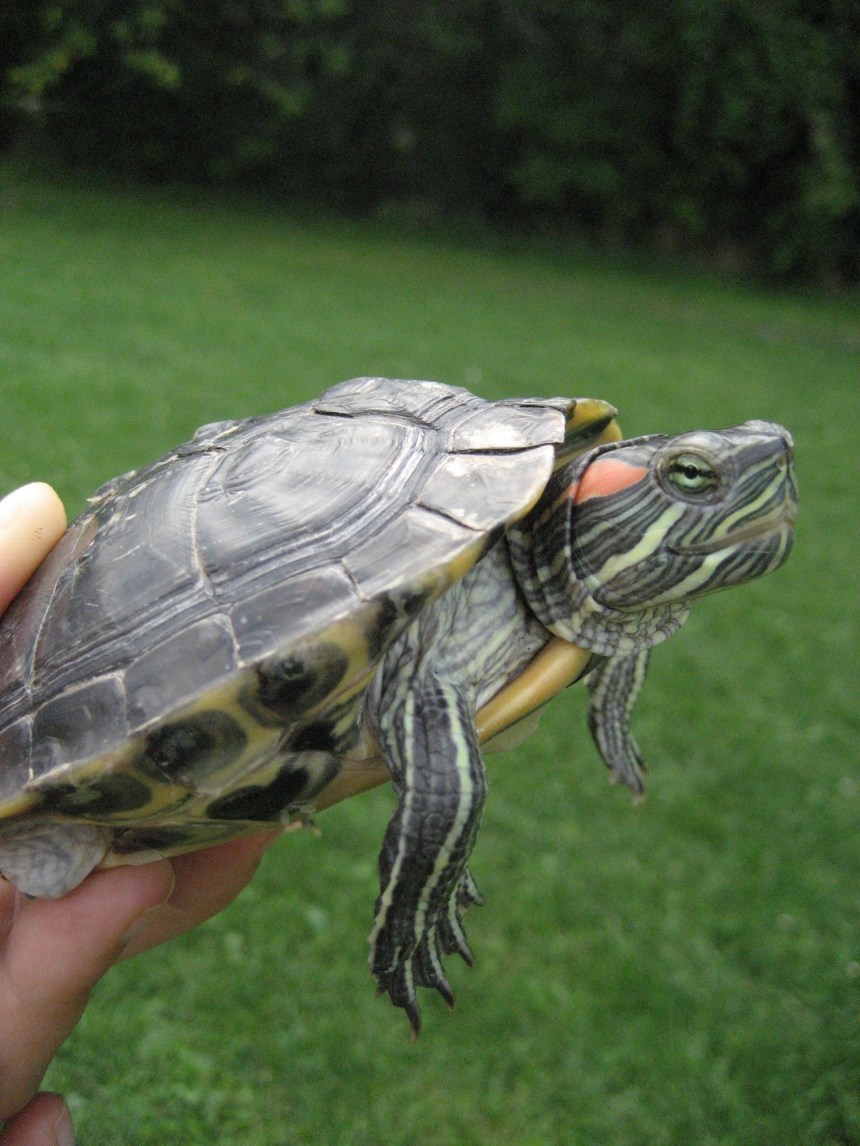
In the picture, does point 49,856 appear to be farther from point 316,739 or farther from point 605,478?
point 605,478

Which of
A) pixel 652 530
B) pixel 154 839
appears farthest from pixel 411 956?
pixel 652 530

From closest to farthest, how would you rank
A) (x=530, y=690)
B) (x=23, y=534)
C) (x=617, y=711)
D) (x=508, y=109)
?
1. (x=530, y=690)
2. (x=23, y=534)
3. (x=617, y=711)
4. (x=508, y=109)

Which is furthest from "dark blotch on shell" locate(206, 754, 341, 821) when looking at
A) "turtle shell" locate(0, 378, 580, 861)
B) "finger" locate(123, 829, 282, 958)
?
"finger" locate(123, 829, 282, 958)

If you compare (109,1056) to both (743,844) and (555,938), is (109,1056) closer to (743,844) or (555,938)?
(555,938)

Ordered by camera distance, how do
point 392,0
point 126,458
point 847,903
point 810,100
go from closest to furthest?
point 847,903
point 126,458
point 810,100
point 392,0

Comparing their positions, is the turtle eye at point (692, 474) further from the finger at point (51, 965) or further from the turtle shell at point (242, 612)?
the finger at point (51, 965)

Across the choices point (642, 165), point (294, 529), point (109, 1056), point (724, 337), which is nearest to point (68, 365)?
point (109, 1056)

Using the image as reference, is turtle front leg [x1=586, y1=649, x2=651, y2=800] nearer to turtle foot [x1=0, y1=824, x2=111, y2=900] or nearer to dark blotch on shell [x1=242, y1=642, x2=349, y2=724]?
dark blotch on shell [x1=242, y1=642, x2=349, y2=724]
